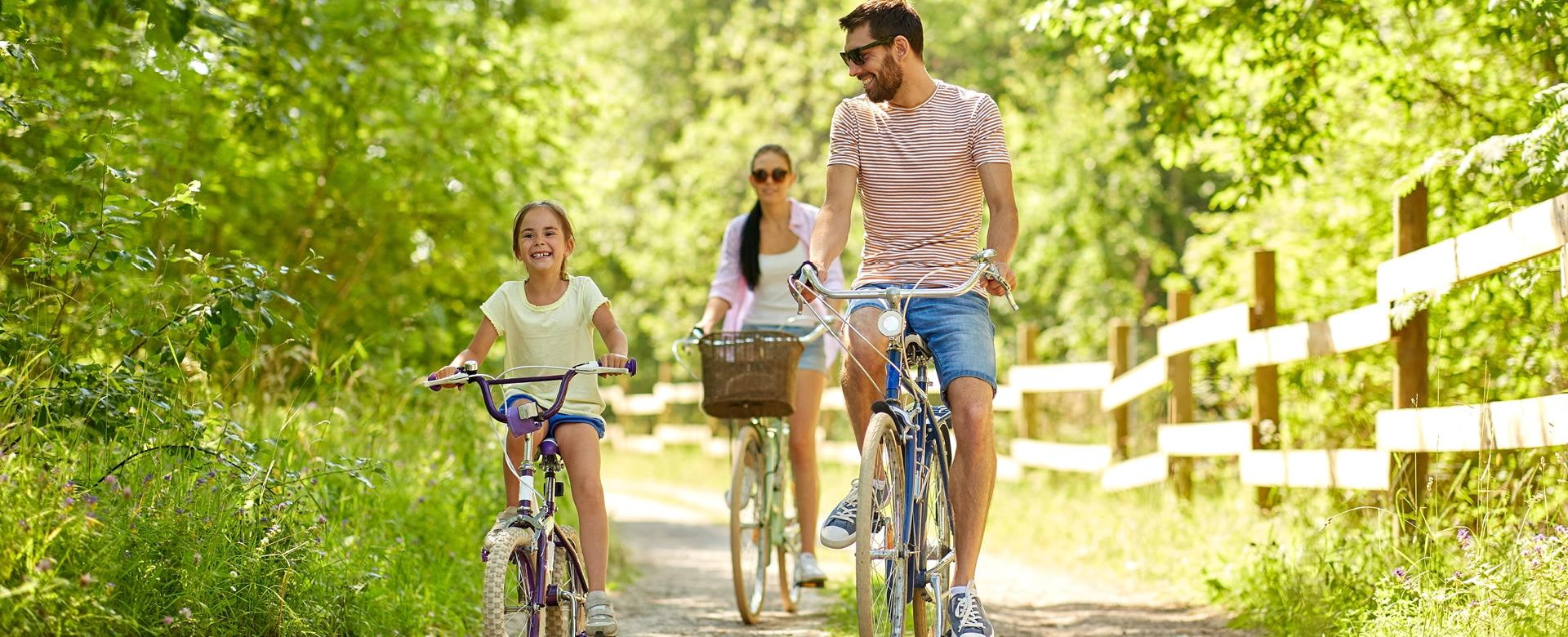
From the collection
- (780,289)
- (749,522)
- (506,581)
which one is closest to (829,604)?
(749,522)

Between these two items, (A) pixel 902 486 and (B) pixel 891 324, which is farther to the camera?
(A) pixel 902 486

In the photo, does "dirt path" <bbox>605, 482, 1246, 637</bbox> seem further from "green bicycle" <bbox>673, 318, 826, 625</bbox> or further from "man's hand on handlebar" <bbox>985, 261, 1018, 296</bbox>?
"man's hand on handlebar" <bbox>985, 261, 1018, 296</bbox>

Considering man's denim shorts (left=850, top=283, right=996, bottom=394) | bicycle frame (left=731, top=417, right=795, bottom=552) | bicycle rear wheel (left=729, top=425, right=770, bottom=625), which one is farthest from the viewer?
bicycle frame (left=731, top=417, right=795, bottom=552)

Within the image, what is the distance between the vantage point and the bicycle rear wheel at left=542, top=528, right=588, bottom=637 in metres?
4.54

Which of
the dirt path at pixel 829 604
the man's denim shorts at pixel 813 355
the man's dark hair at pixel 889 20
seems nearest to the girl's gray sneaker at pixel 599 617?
the dirt path at pixel 829 604

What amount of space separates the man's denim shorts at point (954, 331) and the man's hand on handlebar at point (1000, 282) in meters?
0.09

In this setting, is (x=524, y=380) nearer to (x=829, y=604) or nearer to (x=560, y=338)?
(x=560, y=338)

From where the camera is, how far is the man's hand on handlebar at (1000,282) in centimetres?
464

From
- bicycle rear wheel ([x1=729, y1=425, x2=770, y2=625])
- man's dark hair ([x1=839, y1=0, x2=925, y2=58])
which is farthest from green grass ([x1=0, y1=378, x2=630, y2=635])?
man's dark hair ([x1=839, y1=0, x2=925, y2=58])

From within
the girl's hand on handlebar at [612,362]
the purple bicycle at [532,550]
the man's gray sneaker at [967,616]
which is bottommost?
the man's gray sneaker at [967,616]

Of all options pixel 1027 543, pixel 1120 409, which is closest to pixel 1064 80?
pixel 1120 409

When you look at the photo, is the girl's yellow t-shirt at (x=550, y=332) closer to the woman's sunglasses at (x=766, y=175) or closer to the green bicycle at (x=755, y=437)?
the green bicycle at (x=755, y=437)

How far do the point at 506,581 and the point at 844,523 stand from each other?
0.97m

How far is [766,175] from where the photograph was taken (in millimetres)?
6797
